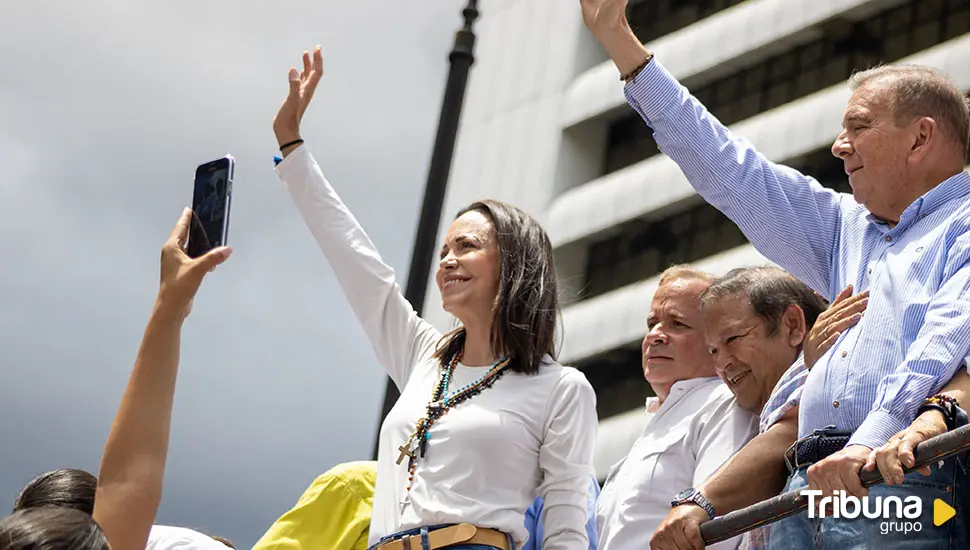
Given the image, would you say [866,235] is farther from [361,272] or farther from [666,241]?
[666,241]

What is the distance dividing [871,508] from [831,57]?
83.9ft

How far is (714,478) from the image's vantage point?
4.33 metres

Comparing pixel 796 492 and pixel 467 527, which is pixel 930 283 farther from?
pixel 467 527

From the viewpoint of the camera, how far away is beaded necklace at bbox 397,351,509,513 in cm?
493

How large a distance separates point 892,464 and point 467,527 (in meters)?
1.52

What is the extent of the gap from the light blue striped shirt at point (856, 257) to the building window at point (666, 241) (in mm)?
22206

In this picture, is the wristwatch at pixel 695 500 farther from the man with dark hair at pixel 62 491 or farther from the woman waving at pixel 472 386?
the man with dark hair at pixel 62 491

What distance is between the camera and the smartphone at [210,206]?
373cm

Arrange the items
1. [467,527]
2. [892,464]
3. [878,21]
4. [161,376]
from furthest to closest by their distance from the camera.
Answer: [878,21]
[467,527]
[892,464]
[161,376]

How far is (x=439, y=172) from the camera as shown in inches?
312

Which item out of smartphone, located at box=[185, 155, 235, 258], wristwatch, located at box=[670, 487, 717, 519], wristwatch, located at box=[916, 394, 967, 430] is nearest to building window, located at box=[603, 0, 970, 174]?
wristwatch, located at box=[670, 487, 717, 519]

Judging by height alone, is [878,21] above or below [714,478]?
above

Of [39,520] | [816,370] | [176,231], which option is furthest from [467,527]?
[39,520]

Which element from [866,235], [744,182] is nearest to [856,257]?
[866,235]
